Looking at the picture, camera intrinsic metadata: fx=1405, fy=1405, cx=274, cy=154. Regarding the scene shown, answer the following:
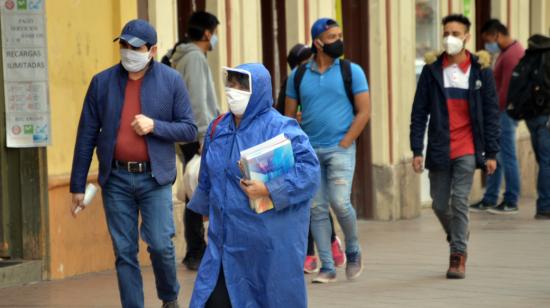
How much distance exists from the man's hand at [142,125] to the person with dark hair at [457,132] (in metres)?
2.63

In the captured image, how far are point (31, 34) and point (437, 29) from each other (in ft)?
21.8

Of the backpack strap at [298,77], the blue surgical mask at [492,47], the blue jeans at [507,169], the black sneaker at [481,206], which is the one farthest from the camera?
the blue surgical mask at [492,47]

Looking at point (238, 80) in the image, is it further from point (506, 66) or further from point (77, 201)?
point (506, 66)

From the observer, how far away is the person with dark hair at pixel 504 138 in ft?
48.5

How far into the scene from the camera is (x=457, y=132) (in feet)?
32.2

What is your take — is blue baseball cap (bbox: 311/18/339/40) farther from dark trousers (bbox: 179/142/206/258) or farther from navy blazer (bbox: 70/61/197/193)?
navy blazer (bbox: 70/61/197/193)

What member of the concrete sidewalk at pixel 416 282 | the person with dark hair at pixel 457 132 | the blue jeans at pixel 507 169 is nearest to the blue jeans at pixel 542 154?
the blue jeans at pixel 507 169

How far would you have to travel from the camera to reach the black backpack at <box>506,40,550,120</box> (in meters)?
14.0

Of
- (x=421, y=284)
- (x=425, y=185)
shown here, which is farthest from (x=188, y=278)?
(x=425, y=185)

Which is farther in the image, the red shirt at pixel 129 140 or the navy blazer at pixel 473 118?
the navy blazer at pixel 473 118

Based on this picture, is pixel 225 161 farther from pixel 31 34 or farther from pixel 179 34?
pixel 179 34

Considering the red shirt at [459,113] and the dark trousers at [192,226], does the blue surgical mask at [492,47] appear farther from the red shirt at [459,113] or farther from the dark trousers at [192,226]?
the dark trousers at [192,226]

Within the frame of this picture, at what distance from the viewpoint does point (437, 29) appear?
1535cm

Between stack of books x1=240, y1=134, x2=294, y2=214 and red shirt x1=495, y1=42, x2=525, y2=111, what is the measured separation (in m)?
8.80
